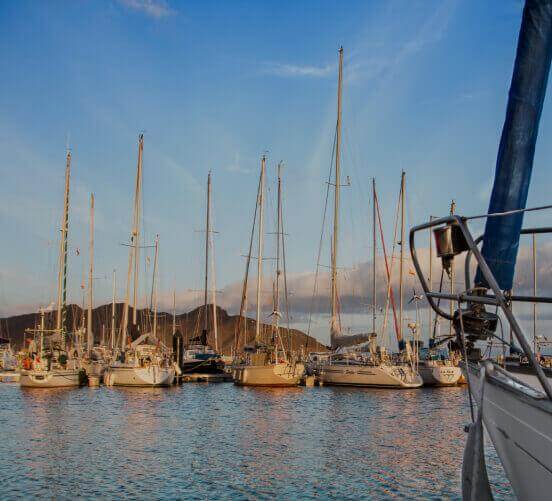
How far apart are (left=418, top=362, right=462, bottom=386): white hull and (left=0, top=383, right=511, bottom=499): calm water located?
37.5 ft

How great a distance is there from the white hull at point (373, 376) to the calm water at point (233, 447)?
677cm

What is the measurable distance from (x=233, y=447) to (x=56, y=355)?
3555 centimetres

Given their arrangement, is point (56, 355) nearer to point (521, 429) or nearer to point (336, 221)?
point (336, 221)

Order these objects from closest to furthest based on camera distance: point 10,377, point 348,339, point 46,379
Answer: point 46,379 < point 348,339 < point 10,377

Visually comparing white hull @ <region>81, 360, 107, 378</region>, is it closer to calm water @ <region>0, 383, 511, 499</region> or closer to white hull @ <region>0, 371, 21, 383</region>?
white hull @ <region>0, 371, 21, 383</region>

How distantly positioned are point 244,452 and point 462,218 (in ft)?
55.7

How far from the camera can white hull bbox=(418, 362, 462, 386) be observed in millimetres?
57094

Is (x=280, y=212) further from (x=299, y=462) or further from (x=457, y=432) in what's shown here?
(x=299, y=462)

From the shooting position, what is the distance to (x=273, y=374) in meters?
52.7

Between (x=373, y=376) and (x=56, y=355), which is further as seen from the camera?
(x=56, y=355)

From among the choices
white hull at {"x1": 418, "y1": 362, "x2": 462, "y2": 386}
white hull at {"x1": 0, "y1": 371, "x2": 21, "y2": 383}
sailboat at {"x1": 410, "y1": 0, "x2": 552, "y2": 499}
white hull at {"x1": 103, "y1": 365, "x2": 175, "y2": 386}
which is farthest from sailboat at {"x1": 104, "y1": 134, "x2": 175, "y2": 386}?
sailboat at {"x1": 410, "y1": 0, "x2": 552, "y2": 499}

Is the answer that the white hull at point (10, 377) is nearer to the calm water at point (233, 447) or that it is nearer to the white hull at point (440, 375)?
the calm water at point (233, 447)

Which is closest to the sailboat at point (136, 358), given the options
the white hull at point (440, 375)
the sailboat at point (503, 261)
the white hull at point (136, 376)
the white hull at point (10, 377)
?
the white hull at point (136, 376)

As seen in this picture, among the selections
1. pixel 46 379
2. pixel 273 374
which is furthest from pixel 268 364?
pixel 46 379
